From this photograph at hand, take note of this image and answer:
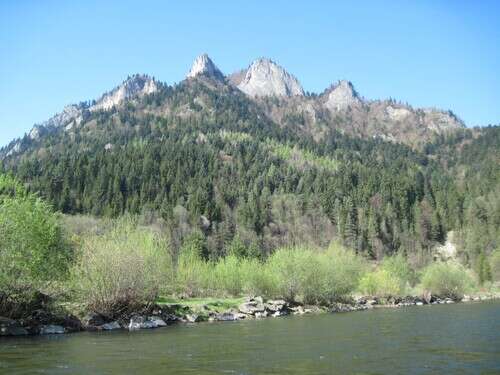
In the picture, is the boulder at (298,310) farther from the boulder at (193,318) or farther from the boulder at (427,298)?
the boulder at (427,298)

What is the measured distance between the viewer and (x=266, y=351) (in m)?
32.0

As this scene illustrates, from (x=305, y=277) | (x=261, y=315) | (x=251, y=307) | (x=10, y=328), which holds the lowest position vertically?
(x=261, y=315)

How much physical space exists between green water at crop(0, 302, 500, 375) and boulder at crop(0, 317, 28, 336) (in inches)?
135

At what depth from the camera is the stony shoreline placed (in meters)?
43.0

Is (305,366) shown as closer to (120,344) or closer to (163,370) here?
(163,370)

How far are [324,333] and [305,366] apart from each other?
17.4m

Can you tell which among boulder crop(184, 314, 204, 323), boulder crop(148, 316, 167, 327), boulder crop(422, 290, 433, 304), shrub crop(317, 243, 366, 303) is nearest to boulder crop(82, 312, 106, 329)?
boulder crop(148, 316, 167, 327)

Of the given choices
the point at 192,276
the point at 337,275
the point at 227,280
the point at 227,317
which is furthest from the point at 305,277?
the point at 227,317

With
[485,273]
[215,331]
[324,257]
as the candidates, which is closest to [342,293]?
[324,257]

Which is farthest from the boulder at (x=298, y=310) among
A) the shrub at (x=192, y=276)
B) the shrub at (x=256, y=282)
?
the shrub at (x=192, y=276)

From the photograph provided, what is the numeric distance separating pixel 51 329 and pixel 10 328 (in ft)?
11.2

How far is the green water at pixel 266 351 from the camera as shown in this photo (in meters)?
25.5

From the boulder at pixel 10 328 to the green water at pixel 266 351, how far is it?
3429mm

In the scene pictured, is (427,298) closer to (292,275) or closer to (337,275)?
(337,275)
